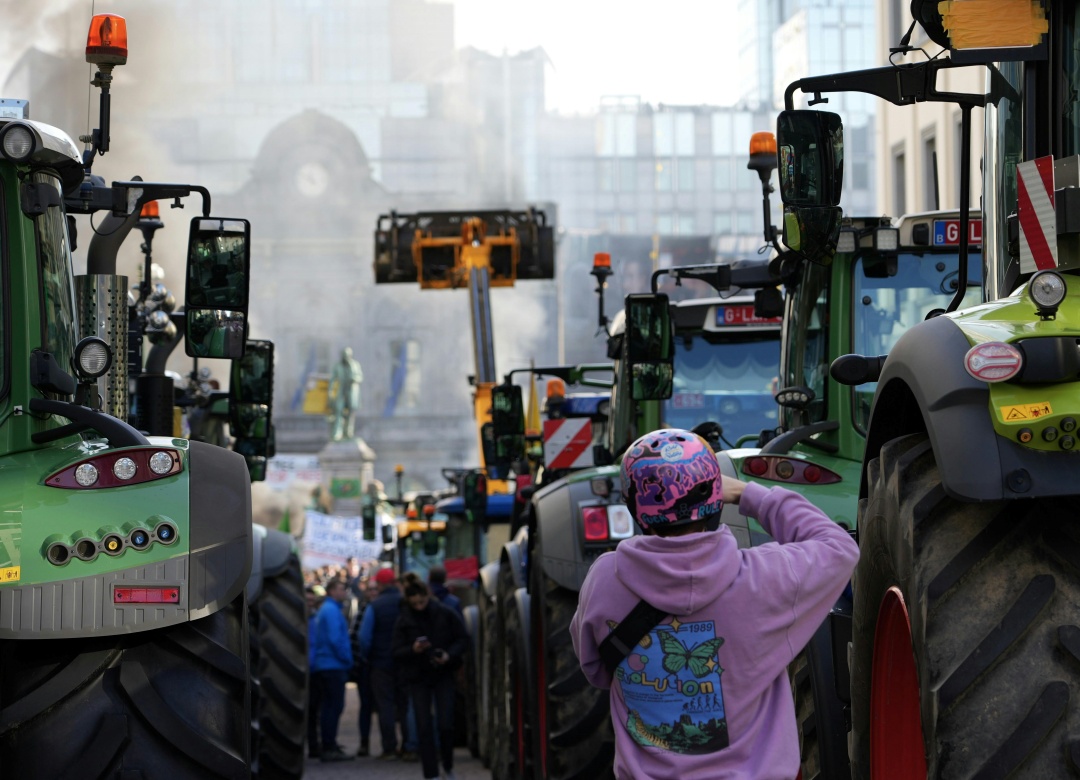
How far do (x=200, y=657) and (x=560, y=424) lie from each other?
8691 mm

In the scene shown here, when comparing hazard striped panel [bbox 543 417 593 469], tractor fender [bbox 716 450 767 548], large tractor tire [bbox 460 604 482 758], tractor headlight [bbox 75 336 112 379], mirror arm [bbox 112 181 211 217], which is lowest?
large tractor tire [bbox 460 604 482 758]

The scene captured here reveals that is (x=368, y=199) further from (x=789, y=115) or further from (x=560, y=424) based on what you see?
(x=789, y=115)

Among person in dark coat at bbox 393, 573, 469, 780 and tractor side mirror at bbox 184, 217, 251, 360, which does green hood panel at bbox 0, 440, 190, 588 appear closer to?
tractor side mirror at bbox 184, 217, 251, 360

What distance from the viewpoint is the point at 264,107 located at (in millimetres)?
77375

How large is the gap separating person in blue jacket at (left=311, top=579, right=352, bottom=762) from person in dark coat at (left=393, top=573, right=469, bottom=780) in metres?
2.31

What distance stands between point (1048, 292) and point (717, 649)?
102 centimetres

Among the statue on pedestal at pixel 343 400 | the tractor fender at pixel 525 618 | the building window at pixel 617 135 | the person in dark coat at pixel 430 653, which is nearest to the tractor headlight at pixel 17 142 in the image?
the tractor fender at pixel 525 618

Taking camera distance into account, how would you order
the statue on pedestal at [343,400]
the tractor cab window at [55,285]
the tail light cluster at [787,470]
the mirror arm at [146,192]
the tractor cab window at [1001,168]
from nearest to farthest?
the tractor cab window at [1001,168]
the tractor cab window at [55,285]
the mirror arm at [146,192]
the tail light cluster at [787,470]
the statue on pedestal at [343,400]

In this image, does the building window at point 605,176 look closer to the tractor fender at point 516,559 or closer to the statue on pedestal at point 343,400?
the statue on pedestal at point 343,400

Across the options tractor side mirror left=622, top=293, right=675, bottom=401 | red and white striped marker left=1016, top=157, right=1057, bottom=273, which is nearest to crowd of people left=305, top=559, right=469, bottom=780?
tractor side mirror left=622, top=293, right=675, bottom=401

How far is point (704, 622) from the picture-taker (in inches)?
158

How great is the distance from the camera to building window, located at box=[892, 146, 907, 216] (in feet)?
104

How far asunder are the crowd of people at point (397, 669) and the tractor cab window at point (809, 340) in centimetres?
612

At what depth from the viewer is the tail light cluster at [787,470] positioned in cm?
700
